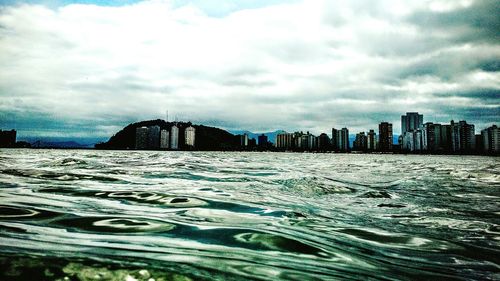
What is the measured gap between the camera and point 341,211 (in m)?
5.86

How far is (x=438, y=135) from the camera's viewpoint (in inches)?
7185

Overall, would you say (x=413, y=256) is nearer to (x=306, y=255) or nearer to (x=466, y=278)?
(x=466, y=278)

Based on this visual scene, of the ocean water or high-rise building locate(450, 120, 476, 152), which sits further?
high-rise building locate(450, 120, 476, 152)

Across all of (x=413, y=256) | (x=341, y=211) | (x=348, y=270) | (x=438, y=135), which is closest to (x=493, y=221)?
(x=341, y=211)

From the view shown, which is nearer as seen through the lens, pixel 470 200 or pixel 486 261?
pixel 486 261

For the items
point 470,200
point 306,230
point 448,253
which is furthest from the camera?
point 470,200

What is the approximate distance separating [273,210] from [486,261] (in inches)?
125

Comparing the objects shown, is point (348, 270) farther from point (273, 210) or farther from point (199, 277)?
point (273, 210)

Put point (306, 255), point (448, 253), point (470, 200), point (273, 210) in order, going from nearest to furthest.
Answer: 1. point (306, 255)
2. point (448, 253)
3. point (273, 210)
4. point (470, 200)

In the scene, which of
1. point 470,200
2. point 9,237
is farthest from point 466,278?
point 470,200

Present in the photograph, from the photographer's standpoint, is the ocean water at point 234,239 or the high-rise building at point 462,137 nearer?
the ocean water at point 234,239

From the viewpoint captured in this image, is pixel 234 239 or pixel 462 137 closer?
pixel 234 239

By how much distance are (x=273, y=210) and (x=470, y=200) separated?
18.2ft

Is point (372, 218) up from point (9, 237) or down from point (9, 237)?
down
